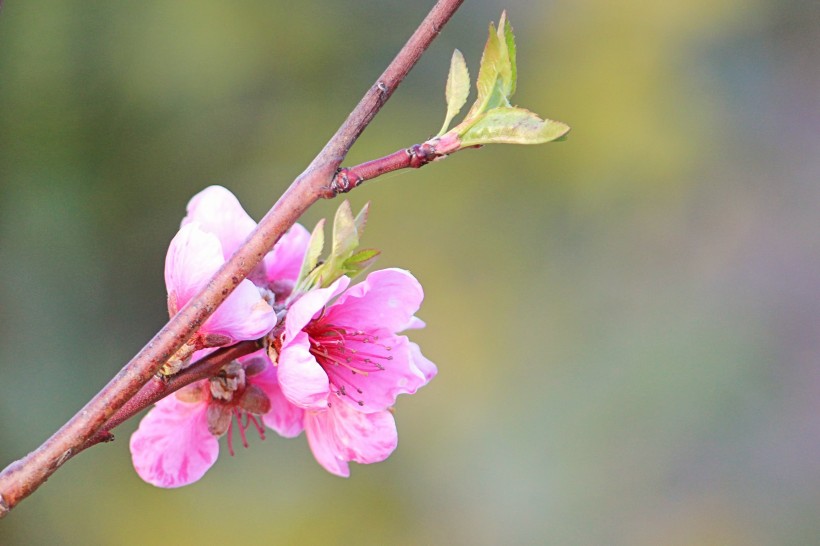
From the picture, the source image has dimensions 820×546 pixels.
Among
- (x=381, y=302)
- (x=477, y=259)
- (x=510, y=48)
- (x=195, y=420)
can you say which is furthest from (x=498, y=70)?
(x=477, y=259)

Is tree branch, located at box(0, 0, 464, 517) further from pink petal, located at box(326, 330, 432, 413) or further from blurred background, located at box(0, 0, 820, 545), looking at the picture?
blurred background, located at box(0, 0, 820, 545)

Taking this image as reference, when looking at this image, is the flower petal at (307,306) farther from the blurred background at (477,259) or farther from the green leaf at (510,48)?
the blurred background at (477,259)

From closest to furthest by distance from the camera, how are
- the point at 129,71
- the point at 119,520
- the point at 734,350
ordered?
the point at 119,520 → the point at 129,71 → the point at 734,350

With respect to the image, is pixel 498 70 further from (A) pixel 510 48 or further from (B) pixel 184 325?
(B) pixel 184 325

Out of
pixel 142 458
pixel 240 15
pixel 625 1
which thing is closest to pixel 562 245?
Answer: pixel 625 1

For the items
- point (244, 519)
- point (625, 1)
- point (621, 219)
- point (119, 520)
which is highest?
point (625, 1)

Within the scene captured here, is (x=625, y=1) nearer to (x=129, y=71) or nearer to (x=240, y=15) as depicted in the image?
(x=240, y=15)

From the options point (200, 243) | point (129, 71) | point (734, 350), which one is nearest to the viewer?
point (200, 243)
